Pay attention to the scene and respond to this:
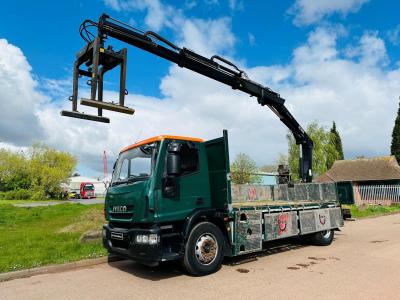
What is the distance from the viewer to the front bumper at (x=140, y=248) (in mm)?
6129

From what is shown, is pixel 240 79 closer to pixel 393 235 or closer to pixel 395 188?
pixel 393 235

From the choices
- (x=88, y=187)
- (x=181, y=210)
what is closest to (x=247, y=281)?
(x=181, y=210)

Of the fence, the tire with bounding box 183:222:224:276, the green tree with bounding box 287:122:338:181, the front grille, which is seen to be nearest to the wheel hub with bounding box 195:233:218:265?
the tire with bounding box 183:222:224:276

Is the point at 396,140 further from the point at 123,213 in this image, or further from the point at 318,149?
the point at 123,213

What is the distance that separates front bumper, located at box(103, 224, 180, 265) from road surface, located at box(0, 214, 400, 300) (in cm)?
48

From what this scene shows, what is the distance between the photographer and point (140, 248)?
6246 mm

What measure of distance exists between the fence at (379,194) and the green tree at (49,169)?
1655 inches

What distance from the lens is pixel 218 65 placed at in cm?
1040

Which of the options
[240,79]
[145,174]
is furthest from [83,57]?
[240,79]

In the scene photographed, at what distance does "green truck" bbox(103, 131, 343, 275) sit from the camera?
251 inches

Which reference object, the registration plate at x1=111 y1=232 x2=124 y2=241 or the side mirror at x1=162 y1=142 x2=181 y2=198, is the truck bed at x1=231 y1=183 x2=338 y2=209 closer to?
the side mirror at x1=162 y1=142 x2=181 y2=198

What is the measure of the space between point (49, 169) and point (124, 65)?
50069mm

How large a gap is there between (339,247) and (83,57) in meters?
8.40

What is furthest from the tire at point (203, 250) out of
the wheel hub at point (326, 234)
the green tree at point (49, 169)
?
the green tree at point (49, 169)
